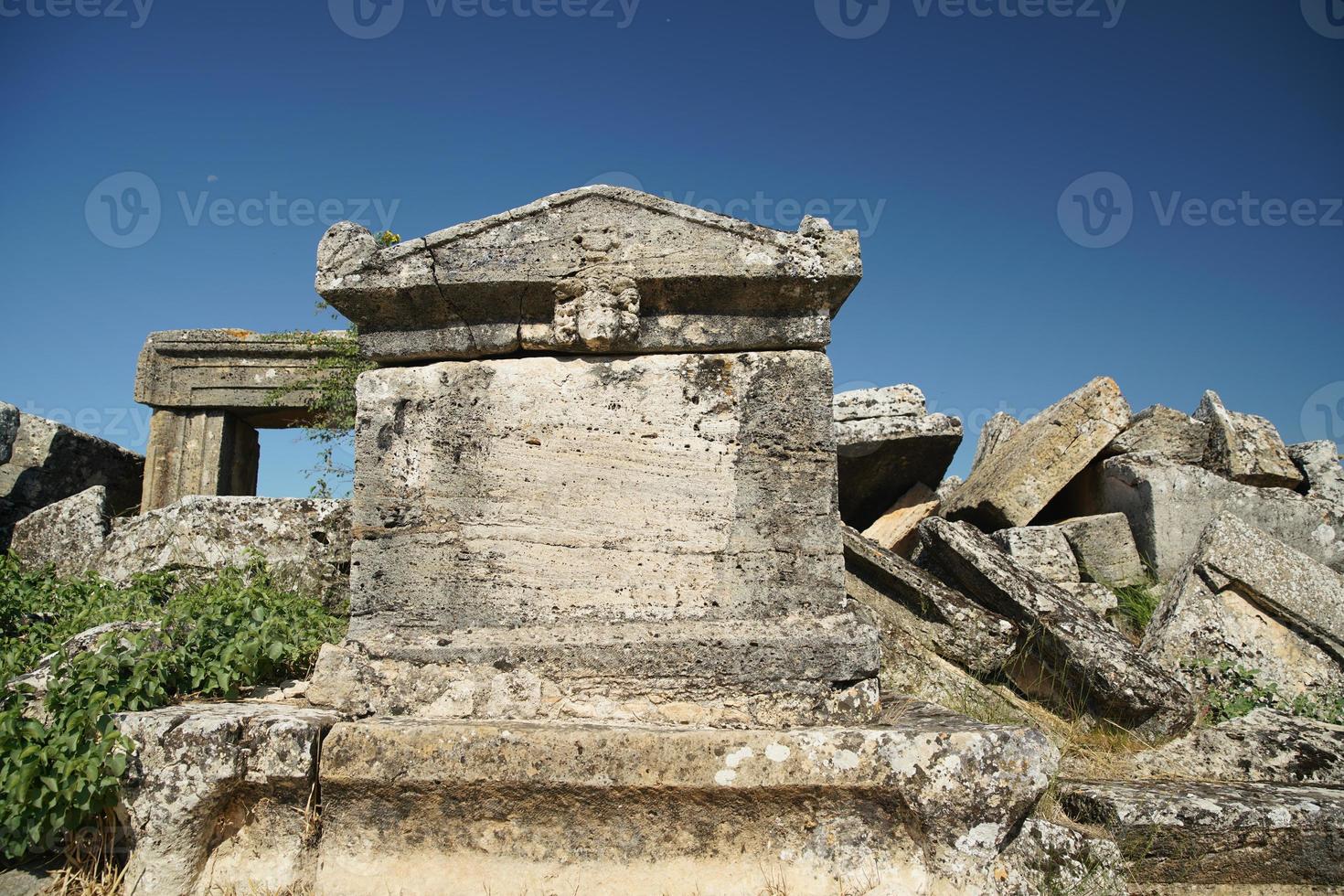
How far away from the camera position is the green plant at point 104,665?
7.94 feet

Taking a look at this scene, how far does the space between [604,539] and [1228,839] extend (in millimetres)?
2209

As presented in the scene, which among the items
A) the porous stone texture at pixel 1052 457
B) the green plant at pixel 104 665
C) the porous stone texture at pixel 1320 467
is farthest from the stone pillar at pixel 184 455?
the porous stone texture at pixel 1320 467

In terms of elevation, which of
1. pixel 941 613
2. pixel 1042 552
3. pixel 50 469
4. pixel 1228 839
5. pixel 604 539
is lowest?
pixel 1228 839

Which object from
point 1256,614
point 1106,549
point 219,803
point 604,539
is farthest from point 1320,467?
point 219,803

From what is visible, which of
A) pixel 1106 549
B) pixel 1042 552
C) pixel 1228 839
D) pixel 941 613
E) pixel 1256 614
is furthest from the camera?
pixel 1106 549

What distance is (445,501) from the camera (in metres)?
3.03

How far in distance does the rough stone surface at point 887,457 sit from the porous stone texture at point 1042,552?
1.01 meters

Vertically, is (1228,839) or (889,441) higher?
(889,441)

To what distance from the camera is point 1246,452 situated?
6270mm

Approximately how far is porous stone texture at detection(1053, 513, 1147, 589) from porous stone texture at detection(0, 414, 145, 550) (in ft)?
22.6

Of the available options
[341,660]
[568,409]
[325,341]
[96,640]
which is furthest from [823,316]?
[325,341]

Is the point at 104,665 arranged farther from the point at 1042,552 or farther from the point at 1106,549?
the point at 1106,549

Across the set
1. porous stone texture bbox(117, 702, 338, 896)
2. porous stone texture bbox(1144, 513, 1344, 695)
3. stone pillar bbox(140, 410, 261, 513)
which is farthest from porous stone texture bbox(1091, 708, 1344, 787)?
stone pillar bbox(140, 410, 261, 513)

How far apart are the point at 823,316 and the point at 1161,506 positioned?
156 inches
